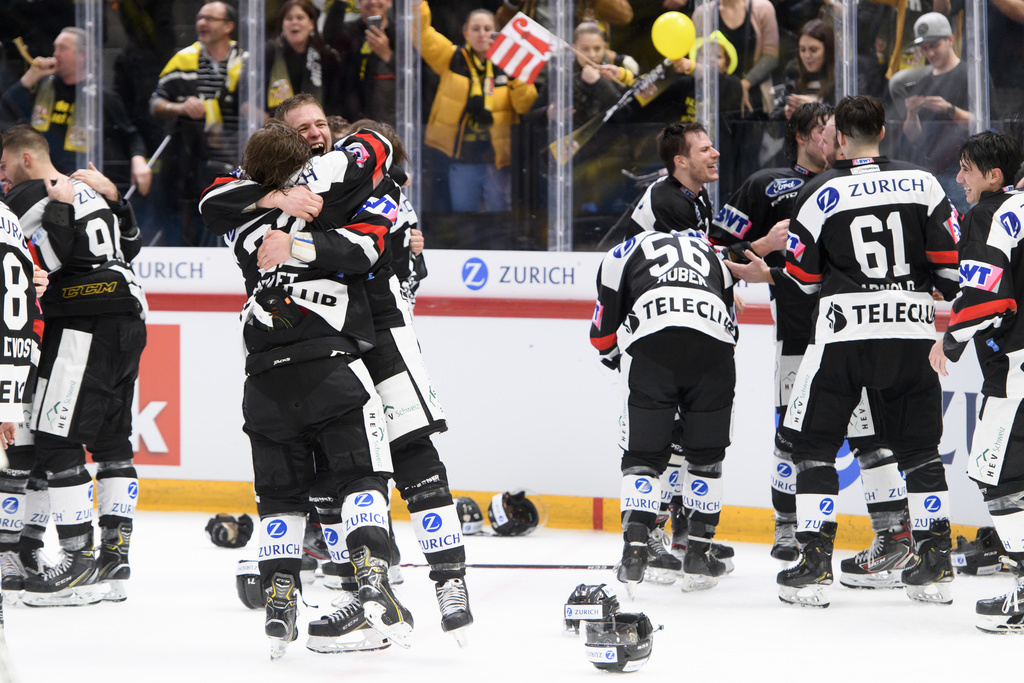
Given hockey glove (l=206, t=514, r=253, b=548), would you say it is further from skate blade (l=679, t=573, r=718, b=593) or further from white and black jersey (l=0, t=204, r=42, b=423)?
white and black jersey (l=0, t=204, r=42, b=423)

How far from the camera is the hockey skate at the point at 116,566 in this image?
4.39 m

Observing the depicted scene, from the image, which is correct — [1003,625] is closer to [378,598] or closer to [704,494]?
[704,494]

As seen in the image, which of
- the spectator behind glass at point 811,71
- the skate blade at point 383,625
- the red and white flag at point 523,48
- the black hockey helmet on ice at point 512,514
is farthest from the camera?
the red and white flag at point 523,48

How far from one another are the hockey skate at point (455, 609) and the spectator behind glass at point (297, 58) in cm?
360

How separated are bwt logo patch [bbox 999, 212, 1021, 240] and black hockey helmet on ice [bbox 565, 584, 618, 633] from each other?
5.29 feet

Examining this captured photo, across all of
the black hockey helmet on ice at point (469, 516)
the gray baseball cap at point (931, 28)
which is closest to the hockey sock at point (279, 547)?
the black hockey helmet on ice at point (469, 516)

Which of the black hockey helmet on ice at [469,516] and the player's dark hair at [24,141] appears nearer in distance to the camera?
the player's dark hair at [24,141]

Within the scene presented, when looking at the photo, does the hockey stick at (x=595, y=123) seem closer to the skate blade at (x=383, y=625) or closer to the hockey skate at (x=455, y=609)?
the hockey skate at (x=455, y=609)

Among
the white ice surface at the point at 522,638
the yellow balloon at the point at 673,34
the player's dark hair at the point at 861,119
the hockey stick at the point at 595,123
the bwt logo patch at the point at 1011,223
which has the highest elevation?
the yellow balloon at the point at 673,34

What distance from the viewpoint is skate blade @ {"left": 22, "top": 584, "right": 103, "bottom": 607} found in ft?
14.1

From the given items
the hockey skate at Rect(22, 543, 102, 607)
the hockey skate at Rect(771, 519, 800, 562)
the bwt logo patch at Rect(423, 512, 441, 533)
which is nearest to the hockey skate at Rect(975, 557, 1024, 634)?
the hockey skate at Rect(771, 519, 800, 562)

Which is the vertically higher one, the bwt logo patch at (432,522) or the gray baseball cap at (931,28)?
the gray baseball cap at (931,28)

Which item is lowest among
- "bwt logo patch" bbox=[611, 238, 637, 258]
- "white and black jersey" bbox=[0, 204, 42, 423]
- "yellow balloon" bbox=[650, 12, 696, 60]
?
"white and black jersey" bbox=[0, 204, 42, 423]

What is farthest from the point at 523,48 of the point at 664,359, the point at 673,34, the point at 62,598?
the point at 62,598
